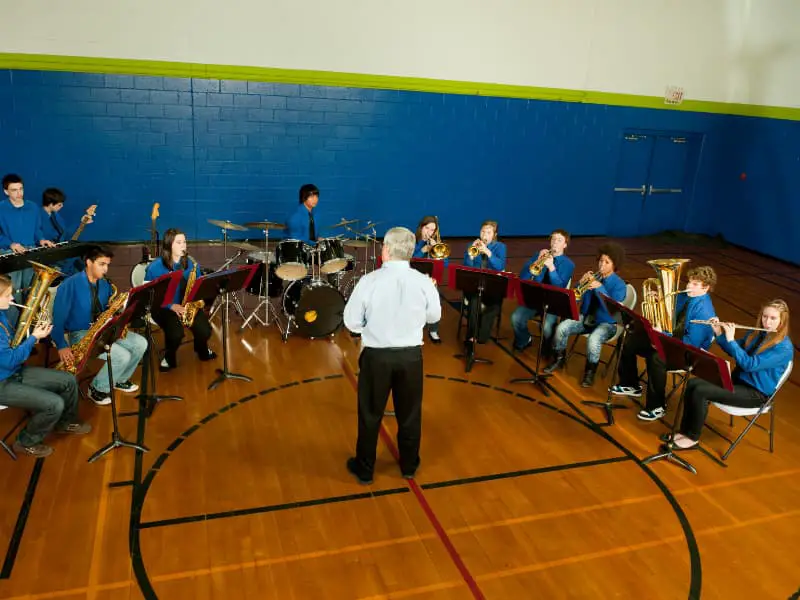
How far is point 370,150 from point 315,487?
8.06 m

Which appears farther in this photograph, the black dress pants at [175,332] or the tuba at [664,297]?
the black dress pants at [175,332]

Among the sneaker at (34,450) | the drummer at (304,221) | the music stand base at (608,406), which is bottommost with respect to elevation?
the sneaker at (34,450)

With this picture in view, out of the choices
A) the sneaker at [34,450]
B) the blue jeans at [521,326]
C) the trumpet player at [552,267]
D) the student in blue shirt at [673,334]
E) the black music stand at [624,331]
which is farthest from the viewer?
the blue jeans at [521,326]

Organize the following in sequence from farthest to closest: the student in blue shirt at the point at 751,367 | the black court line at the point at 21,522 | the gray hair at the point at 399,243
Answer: the student in blue shirt at the point at 751,367
the gray hair at the point at 399,243
the black court line at the point at 21,522

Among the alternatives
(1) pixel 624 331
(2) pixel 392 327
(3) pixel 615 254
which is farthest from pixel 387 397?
(3) pixel 615 254

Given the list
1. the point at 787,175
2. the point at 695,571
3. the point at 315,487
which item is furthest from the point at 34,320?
the point at 787,175

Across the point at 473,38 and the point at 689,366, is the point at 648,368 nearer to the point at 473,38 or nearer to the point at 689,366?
the point at 689,366

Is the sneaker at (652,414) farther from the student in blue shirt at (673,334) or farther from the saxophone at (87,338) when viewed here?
the saxophone at (87,338)

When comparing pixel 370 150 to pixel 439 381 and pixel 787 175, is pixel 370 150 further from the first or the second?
pixel 787 175

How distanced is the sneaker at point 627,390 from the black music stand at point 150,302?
4.25 metres

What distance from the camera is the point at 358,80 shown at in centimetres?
1085

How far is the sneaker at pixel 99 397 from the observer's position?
5426 mm

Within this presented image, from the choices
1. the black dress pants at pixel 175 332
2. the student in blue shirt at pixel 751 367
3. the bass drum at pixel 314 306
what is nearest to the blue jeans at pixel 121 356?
the black dress pants at pixel 175 332

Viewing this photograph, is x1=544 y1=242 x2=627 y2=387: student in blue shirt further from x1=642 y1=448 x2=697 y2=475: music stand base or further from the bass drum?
the bass drum
